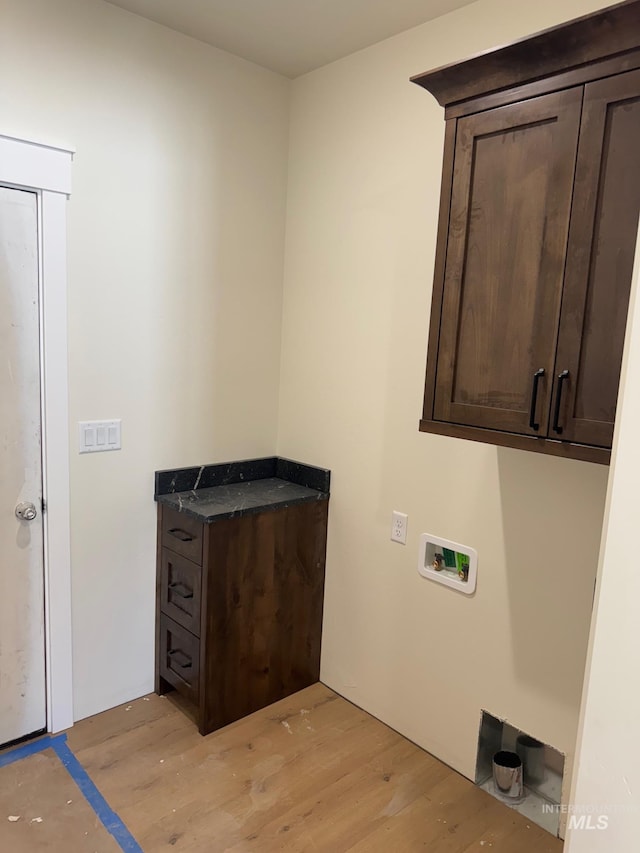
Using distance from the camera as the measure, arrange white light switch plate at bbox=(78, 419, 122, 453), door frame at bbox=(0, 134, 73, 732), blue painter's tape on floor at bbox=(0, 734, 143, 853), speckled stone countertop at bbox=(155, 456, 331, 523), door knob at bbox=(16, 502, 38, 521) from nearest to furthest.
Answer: blue painter's tape on floor at bbox=(0, 734, 143, 853), door frame at bbox=(0, 134, 73, 732), door knob at bbox=(16, 502, 38, 521), white light switch plate at bbox=(78, 419, 122, 453), speckled stone countertop at bbox=(155, 456, 331, 523)

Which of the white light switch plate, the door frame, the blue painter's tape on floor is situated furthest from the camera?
the white light switch plate

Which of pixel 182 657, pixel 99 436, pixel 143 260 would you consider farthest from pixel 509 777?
pixel 143 260

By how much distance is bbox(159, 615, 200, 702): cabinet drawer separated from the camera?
2.33 metres

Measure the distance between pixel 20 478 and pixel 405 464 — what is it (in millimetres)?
1401

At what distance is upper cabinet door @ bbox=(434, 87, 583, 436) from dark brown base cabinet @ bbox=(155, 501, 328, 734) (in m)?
1.02

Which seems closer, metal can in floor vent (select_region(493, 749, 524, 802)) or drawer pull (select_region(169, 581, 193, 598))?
metal can in floor vent (select_region(493, 749, 524, 802))

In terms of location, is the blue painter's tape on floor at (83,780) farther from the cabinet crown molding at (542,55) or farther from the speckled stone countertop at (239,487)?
the cabinet crown molding at (542,55)

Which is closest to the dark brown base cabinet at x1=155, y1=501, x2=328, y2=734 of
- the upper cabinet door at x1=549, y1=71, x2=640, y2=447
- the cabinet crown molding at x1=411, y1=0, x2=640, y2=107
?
the upper cabinet door at x1=549, y1=71, x2=640, y2=447

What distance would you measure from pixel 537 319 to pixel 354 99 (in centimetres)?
142

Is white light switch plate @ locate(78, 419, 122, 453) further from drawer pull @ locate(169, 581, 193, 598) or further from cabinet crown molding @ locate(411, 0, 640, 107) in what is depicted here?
cabinet crown molding @ locate(411, 0, 640, 107)

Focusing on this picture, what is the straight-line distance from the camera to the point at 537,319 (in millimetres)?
1506

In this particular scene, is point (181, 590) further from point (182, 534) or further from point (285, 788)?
point (285, 788)

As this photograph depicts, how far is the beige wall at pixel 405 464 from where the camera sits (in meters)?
1.90

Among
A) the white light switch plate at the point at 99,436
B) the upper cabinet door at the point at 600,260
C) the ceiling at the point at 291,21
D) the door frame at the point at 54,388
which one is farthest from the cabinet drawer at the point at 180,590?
the ceiling at the point at 291,21
